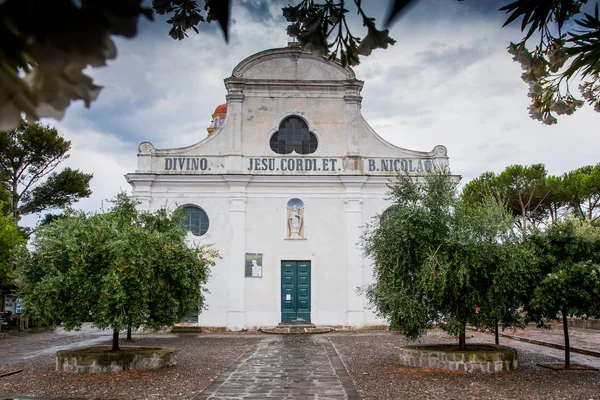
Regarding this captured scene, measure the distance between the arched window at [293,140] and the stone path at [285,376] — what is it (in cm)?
926

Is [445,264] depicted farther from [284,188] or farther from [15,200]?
[15,200]

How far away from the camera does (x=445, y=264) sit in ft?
34.6

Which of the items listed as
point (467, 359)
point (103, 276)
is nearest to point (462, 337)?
point (467, 359)

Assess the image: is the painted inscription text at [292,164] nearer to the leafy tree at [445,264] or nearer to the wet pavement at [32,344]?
the wet pavement at [32,344]

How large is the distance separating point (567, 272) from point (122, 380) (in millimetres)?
8797

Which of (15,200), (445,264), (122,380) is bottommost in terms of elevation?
(122,380)

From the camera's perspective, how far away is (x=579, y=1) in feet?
11.1

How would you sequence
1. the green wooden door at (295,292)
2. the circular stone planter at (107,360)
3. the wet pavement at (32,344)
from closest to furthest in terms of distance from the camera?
the circular stone planter at (107,360)
the wet pavement at (32,344)
the green wooden door at (295,292)

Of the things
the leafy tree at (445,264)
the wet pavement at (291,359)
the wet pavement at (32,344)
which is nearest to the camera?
the wet pavement at (291,359)

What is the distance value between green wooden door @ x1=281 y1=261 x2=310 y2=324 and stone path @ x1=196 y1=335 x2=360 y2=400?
17.6 ft

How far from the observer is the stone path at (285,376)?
8383mm

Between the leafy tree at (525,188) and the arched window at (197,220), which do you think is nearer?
the arched window at (197,220)

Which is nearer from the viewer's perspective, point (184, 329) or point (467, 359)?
point (467, 359)

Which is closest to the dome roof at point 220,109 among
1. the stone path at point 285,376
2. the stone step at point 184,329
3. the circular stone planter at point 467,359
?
the stone step at point 184,329
